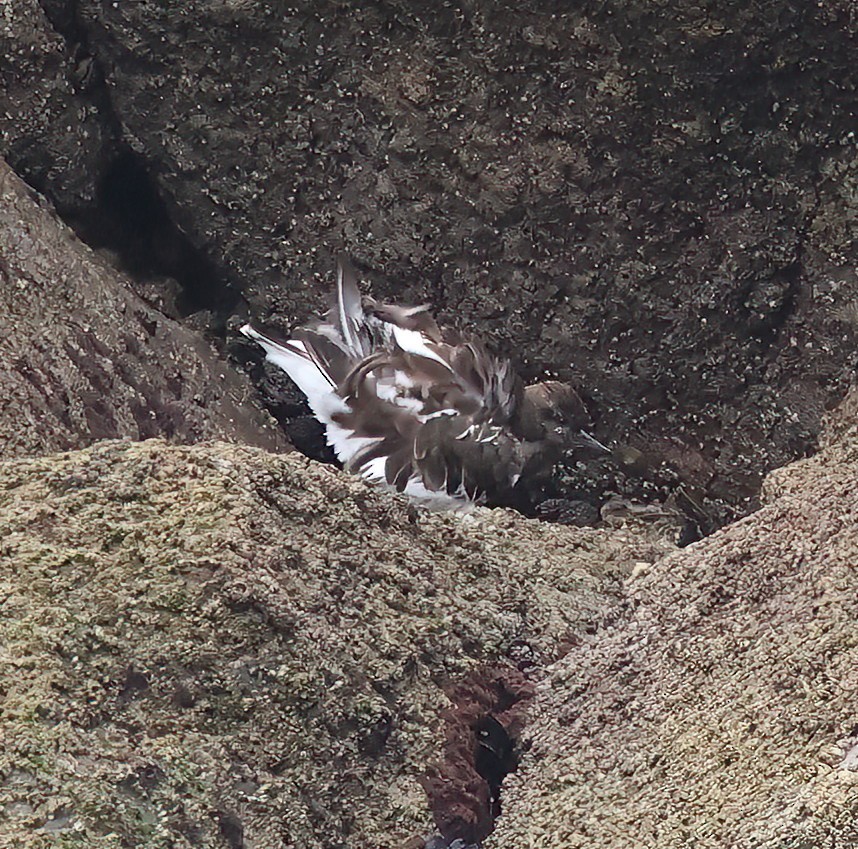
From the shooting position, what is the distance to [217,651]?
4.98ft

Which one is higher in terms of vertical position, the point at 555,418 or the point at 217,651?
the point at 217,651

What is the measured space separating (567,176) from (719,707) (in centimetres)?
141

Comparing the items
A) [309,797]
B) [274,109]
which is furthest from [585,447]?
[309,797]

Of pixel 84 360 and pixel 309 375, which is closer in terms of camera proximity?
pixel 84 360

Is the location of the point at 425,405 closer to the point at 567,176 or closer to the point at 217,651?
the point at 567,176

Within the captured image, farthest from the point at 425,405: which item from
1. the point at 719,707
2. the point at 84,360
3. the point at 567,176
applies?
the point at 719,707

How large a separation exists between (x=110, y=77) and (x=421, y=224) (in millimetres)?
821

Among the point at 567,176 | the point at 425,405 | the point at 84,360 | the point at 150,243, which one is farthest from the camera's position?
the point at 150,243

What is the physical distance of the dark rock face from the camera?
2.49 meters

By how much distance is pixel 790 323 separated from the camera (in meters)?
2.68

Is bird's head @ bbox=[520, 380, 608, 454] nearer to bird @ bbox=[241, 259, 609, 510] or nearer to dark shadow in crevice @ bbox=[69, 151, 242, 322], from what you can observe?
bird @ bbox=[241, 259, 609, 510]

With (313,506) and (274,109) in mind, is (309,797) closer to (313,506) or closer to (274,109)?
(313,506)

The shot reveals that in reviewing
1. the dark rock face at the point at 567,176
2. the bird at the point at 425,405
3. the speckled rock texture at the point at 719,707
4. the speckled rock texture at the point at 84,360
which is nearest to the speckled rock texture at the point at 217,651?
the speckled rock texture at the point at 719,707

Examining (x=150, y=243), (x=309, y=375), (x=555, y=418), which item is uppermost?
(x=150, y=243)
